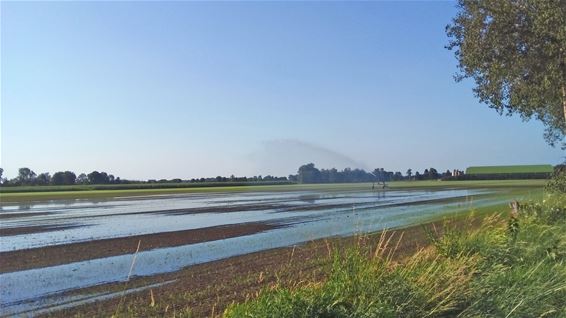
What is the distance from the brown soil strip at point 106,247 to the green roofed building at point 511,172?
120672 millimetres

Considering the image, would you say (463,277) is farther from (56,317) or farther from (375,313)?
(56,317)

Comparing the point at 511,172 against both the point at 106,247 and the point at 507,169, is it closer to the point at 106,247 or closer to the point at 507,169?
the point at 507,169

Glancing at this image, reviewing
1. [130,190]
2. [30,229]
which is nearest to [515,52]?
[30,229]

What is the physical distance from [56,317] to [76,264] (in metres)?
7.92

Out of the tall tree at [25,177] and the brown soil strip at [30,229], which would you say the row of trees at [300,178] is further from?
the brown soil strip at [30,229]

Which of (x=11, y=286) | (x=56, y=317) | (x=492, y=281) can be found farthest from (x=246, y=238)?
(x=492, y=281)

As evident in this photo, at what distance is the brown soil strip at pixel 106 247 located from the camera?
1971 centimetres

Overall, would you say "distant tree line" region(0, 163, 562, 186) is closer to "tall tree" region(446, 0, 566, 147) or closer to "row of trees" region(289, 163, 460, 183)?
"row of trees" region(289, 163, 460, 183)

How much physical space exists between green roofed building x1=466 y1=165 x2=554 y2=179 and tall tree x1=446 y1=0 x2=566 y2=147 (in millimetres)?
124594

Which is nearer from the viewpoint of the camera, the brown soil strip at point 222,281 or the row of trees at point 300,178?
the brown soil strip at point 222,281

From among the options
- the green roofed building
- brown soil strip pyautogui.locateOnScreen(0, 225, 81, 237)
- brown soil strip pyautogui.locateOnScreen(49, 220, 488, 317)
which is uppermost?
the green roofed building

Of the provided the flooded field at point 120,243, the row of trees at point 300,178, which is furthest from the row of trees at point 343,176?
the flooded field at point 120,243

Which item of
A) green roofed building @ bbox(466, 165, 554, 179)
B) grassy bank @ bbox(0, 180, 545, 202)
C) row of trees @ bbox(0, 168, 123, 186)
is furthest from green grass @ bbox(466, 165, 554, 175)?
row of trees @ bbox(0, 168, 123, 186)

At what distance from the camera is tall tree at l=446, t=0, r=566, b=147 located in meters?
16.2
